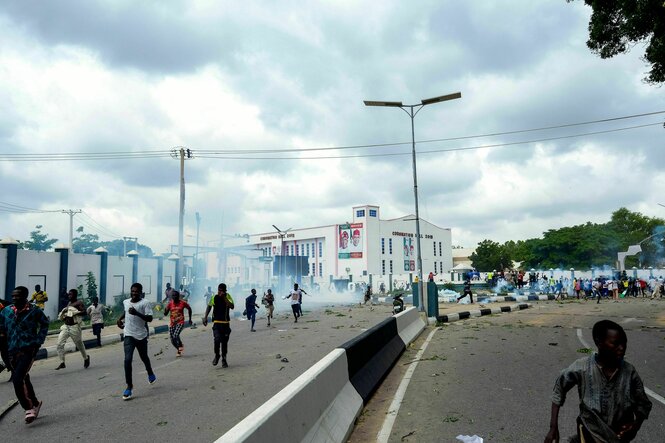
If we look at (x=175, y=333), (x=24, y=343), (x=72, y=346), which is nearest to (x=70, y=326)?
(x=175, y=333)

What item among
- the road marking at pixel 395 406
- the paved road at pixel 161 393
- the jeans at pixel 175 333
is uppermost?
the jeans at pixel 175 333

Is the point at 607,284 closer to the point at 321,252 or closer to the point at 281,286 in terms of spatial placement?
the point at 281,286

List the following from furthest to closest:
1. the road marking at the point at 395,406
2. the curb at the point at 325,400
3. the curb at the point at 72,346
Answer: the curb at the point at 72,346
the road marking at the point at 395,406
the curb at the point at 325,400

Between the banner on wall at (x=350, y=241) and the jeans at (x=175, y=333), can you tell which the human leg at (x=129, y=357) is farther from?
the banner on wall at (x=350, y=241)

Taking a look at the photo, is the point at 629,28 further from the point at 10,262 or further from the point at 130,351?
the point at 10,262

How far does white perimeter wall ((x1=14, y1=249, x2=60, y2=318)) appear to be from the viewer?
2298 centimetres

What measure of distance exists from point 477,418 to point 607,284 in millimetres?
37672

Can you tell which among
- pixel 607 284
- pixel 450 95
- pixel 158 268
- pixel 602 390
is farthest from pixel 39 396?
pixel 607 284

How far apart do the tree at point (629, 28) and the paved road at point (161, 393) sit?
10015 mm

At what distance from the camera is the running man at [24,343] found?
6656 millimetres

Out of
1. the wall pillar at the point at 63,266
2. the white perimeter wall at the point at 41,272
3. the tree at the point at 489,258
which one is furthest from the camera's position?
the tree at the point at 489,258

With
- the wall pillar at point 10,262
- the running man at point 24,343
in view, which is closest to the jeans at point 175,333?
the running man at point 24,343

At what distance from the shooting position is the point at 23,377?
6.67 meters

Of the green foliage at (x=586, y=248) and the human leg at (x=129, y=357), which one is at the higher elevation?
the green foliage at (x=586, y=248)
